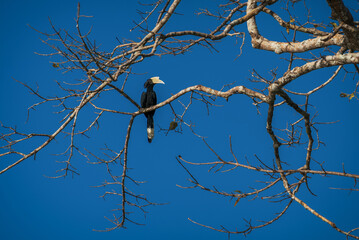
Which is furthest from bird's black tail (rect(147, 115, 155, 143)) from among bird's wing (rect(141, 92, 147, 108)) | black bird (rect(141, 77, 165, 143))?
bird's wing (rect(141, 92, 147, 108))

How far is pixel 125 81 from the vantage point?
3.51 m

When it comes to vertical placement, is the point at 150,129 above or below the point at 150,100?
below

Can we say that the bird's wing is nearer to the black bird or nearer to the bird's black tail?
the black bird

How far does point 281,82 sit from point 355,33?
1.80 ft

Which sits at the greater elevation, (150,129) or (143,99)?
(143,99)

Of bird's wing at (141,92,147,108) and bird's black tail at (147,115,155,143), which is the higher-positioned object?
bird's wing at (141,92,147,108)

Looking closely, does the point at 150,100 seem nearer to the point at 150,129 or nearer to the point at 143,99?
the point at 143,99

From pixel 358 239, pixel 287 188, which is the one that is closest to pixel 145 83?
pixel 287 188

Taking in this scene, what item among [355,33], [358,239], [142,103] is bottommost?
[358,239]

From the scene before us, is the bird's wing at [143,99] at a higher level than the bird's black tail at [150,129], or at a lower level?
higher

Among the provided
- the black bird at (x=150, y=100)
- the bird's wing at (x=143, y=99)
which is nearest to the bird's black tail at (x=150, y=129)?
the black bird at (x=150, y=100)

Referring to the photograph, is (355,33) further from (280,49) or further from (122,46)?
(122,46)

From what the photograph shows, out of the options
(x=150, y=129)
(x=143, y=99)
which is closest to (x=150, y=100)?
(x=143, y=99)

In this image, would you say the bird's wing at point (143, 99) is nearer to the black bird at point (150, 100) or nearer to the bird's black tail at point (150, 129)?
the black bird at point (150, 100)
